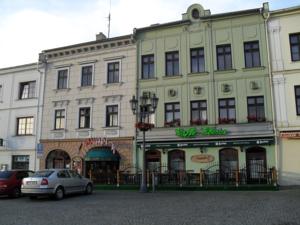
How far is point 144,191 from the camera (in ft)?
64.2

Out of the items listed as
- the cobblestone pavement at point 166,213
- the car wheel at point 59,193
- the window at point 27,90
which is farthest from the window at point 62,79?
the cobblestone pavement at point 166,213

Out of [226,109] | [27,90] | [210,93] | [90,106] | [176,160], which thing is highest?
[27,90]

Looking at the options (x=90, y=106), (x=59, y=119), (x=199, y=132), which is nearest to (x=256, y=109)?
(x=199, y=132)

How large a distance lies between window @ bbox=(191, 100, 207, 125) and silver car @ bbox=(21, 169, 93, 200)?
9887 millimetres

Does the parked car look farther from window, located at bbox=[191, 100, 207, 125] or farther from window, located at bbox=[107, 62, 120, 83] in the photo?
window, located at bbox=[191, 100, 207, 125]

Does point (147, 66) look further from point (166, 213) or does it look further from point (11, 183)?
point (166, 213)

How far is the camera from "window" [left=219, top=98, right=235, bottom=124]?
2383cm

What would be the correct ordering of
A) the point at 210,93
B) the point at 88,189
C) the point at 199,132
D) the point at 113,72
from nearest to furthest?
the point at 88,189
the point at 199,132
the point at 210,93
the point at 113,72

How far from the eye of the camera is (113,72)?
1104 inches

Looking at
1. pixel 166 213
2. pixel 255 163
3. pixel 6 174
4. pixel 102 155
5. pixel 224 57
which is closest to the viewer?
pixel 166 213

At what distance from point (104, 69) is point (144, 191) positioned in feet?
40.8

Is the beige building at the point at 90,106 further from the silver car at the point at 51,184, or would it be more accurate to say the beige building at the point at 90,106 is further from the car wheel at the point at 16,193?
the car wheel at the point at 16,193

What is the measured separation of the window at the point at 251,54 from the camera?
24062 mm

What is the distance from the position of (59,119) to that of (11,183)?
1129 centimetres
